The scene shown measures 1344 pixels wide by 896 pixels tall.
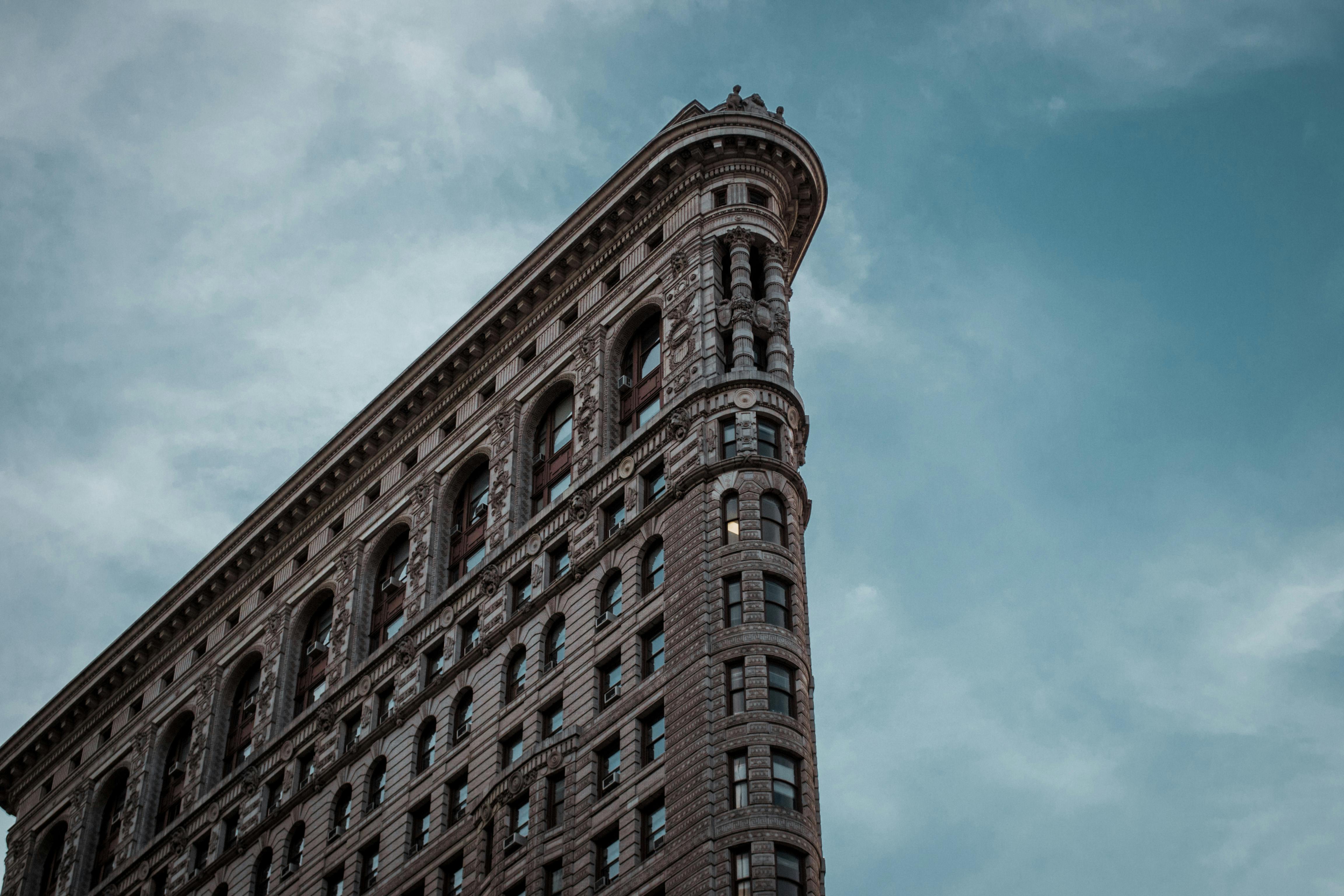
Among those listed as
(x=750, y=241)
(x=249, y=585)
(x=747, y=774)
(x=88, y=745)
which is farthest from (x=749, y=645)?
(x=88, y=745)

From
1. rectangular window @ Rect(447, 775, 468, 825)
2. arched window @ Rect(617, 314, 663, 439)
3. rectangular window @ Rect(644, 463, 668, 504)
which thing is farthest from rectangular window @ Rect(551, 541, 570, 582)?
rectangular window @ Rect(447, 775, 468, 825)

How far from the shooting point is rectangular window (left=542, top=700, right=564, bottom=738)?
69.8 meters

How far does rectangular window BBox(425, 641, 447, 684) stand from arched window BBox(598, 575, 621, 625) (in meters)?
9.91

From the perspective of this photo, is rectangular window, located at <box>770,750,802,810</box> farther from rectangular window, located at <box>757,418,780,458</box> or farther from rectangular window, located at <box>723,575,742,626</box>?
rectangular window, located at <box>757,418,780,458</box>

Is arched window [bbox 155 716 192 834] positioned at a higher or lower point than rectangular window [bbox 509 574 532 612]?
higher

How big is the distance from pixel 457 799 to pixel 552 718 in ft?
17.6

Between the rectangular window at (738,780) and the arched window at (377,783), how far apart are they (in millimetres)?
20321

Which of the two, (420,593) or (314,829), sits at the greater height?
(420,593)

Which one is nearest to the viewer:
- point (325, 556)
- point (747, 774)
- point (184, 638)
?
point (747, 774)

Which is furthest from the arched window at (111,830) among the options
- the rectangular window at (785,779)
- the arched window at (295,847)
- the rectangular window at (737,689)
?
the rectangular window at (785,779)

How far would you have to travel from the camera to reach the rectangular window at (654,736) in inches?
2520

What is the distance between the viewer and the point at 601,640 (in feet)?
230

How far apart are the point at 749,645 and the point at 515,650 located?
13741 mm

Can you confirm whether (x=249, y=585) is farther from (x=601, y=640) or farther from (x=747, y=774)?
(x=747, y=774)
